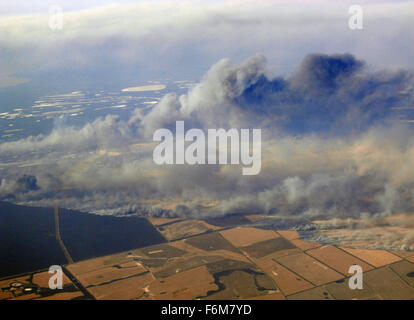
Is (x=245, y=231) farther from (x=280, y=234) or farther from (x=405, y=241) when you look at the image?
(x=405, y=241)

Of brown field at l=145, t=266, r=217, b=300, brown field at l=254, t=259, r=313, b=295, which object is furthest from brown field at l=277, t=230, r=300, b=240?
brown field at l=145, t=266, r=217, b=300

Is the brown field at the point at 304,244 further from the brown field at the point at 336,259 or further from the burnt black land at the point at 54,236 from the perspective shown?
the burnt black land at the point at 54,236

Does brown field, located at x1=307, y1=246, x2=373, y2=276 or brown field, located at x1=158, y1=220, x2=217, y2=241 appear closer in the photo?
brown field, located at x1=307, y1=246, x2=373, y2=276

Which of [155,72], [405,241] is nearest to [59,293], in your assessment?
[405,241]

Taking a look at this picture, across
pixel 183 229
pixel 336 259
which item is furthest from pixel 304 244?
pixel 183 229

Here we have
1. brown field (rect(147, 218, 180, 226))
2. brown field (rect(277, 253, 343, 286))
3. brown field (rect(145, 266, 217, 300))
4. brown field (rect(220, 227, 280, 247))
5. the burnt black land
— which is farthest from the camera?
brown field (rect(147, 218, 180, 226))

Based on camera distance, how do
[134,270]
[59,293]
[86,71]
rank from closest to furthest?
[59,293]
[134,270]
[86,71]

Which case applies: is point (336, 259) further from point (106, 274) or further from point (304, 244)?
point (106, 274)

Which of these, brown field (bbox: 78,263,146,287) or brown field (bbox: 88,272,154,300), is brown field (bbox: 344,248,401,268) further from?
brown field (bbox: 78,263,146,287)

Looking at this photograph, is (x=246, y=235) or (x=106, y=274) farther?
(x=246, y=235)
